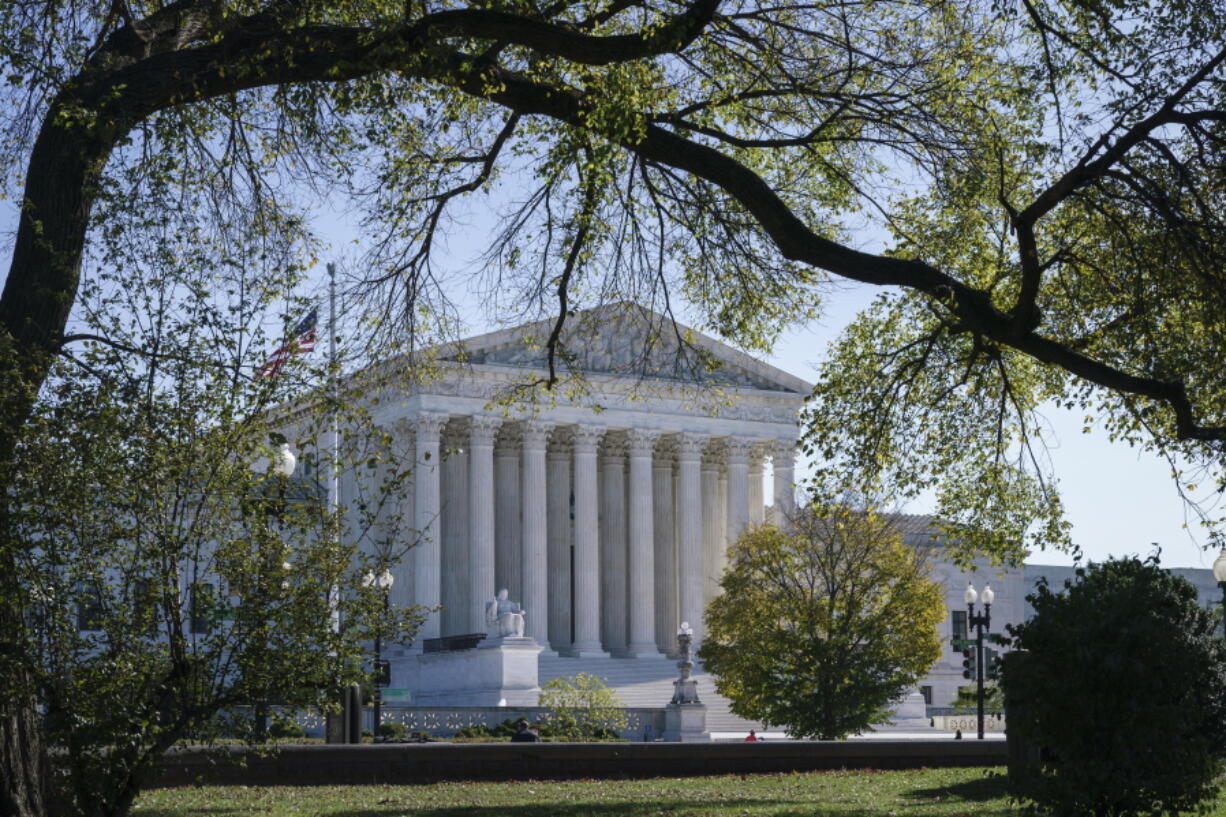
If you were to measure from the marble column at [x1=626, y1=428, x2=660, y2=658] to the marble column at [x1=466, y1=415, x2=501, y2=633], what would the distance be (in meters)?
7.06

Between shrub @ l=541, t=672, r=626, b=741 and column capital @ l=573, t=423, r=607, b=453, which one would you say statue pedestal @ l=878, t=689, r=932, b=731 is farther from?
shrub @ l=541, t=672, r=626, b=741

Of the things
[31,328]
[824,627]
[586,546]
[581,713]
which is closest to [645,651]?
[586,546]

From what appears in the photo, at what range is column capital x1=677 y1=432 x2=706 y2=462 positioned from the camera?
7550 centimetres

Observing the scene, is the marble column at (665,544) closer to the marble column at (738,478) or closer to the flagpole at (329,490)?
the marble column at (738,478)

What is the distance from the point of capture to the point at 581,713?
43.3 m

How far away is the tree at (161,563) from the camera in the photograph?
12758 mm

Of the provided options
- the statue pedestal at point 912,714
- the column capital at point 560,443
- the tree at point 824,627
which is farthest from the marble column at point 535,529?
the tree at point 824,627

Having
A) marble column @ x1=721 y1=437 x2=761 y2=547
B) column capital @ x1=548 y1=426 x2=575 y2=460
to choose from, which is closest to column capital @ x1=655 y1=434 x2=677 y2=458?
marble column @ x1=721 y1=437 x2=761 y2=547

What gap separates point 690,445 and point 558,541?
293 inches

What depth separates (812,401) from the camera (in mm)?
23000

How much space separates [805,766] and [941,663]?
61188 mm

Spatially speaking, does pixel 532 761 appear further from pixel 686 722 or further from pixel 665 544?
pixel 665 544

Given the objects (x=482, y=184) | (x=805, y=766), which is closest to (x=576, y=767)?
(x=805, y=766)

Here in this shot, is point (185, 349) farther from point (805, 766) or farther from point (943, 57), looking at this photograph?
point (805, 766)
